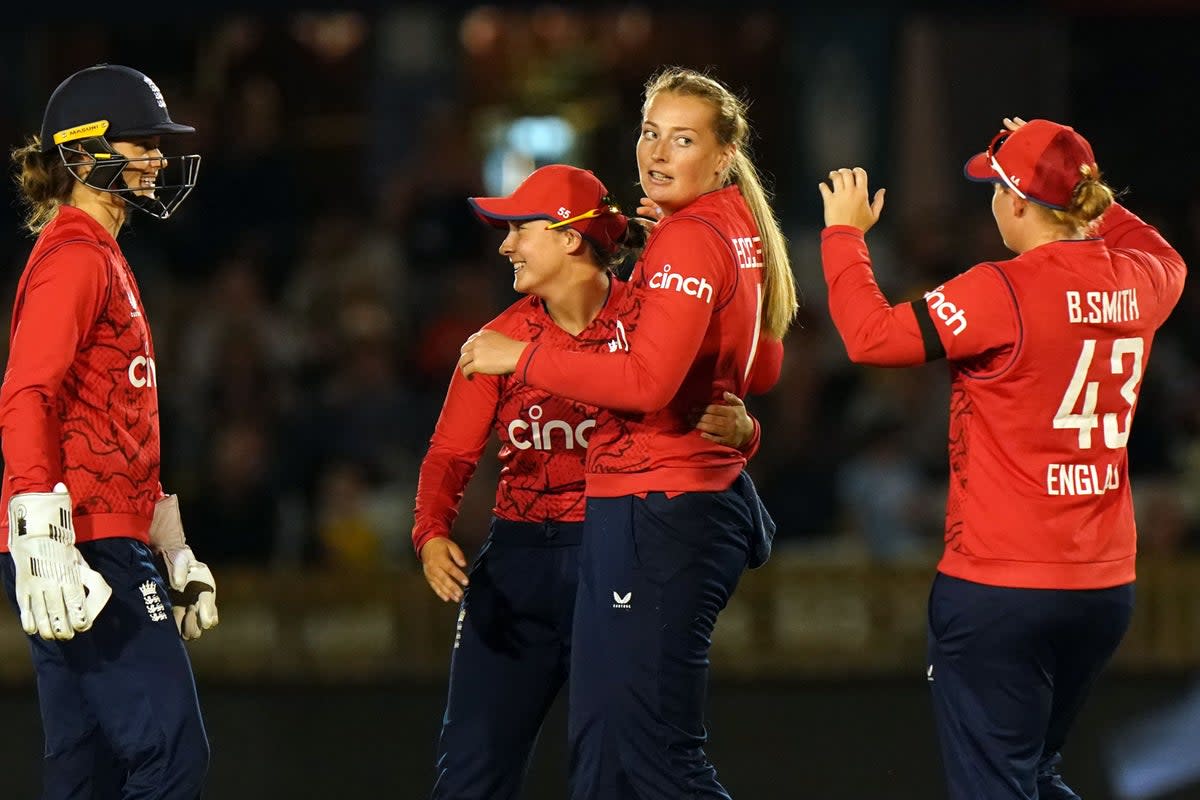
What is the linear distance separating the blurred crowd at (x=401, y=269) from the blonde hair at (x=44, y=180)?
134 inches

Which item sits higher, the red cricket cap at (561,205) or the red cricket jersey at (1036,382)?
the red cricket cap at (561,205)

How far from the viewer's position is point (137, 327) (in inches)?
137

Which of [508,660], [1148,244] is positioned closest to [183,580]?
[508,660]

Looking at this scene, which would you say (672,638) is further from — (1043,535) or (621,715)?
(1043,535)

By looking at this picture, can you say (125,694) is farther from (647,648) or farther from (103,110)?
(103,110)

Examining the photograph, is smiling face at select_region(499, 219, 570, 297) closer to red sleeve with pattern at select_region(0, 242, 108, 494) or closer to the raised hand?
the raised hand

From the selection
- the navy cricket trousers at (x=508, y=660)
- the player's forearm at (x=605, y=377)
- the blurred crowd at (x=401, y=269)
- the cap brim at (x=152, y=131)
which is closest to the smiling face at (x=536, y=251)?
the player's forearm at (x=605, y=377)

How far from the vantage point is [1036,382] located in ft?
10.7

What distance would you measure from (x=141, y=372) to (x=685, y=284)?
3.53ft

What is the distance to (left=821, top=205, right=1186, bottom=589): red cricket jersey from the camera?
3240 millimetres

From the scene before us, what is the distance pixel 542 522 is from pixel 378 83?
6178 millimetres

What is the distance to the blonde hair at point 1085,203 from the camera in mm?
3312

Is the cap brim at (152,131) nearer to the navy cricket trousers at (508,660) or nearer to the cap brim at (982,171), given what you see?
the navy cricket trousers at (508,660)

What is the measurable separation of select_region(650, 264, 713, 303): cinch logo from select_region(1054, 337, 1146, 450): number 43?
0.68 m
